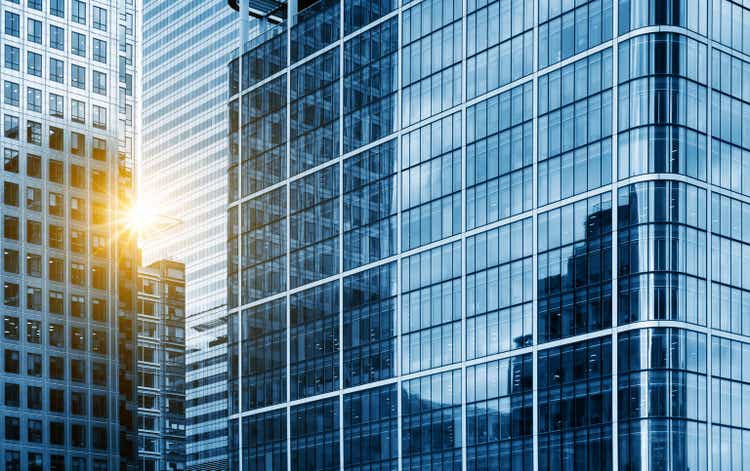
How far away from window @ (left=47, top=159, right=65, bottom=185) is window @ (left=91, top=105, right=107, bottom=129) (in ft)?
20.1

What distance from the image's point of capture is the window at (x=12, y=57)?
14025 cm

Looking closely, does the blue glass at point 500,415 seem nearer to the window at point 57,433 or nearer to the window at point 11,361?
the window at point 57,433

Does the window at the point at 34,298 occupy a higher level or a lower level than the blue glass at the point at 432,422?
higher

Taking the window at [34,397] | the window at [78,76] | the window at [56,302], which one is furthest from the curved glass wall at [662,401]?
the window at [78,76]

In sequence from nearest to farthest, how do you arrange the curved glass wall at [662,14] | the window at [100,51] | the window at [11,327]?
1. the curved glass wall at [662,14]
2. the window at [11,327]
3. the window at [100,51]

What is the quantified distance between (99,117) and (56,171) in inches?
308

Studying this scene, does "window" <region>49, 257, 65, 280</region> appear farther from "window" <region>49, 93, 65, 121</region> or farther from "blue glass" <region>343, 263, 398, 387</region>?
"blue glass" <region>343, 263, 398, 387</region>

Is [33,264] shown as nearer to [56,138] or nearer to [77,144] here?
[56,138]

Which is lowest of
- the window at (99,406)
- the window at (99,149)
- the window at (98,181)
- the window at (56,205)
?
the window at (99,406)

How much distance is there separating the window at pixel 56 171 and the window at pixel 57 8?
49.7ft

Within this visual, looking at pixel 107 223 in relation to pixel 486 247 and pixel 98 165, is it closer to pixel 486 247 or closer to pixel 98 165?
pixel 98 165

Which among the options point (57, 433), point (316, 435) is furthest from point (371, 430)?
point (57, 433)

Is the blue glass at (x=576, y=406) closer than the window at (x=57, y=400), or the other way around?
the blue glass at (x=576, y=406)

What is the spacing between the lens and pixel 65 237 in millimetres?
141125
